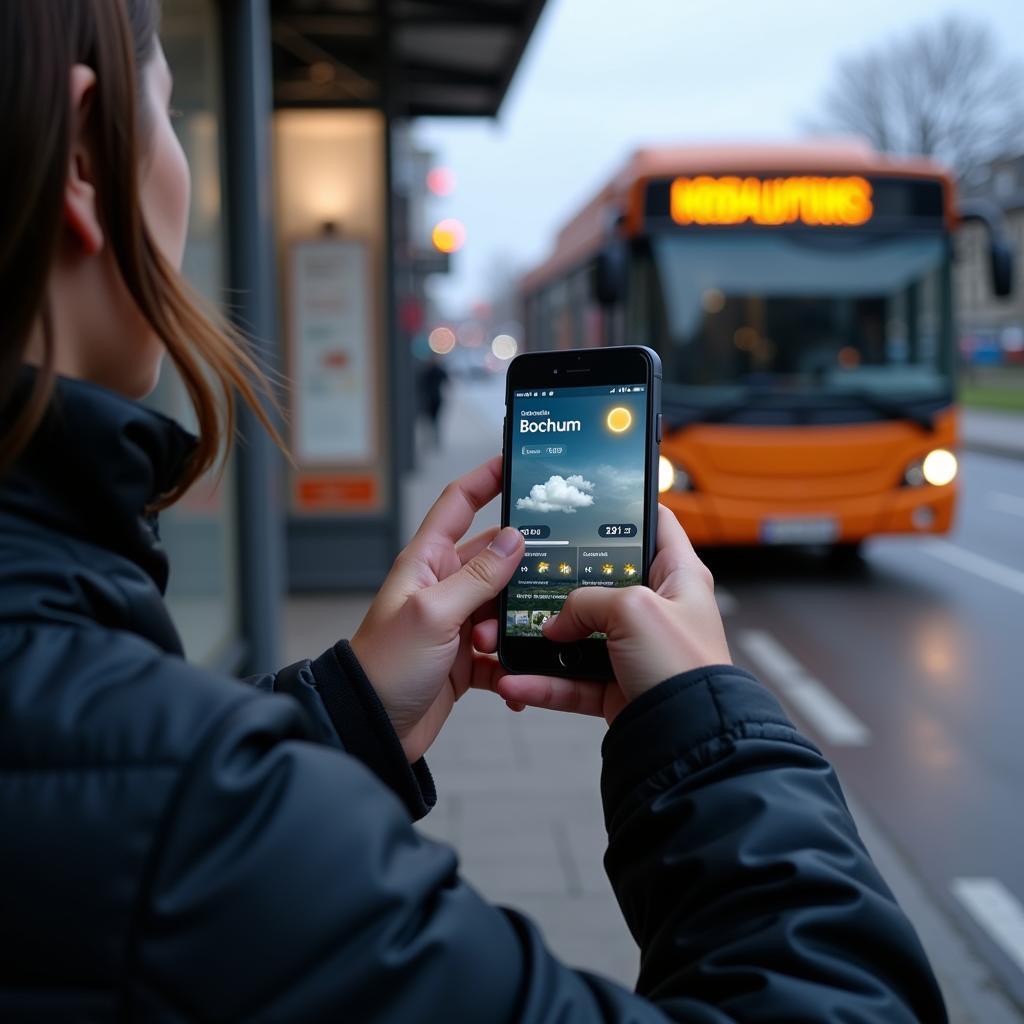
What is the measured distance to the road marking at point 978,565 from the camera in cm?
1012

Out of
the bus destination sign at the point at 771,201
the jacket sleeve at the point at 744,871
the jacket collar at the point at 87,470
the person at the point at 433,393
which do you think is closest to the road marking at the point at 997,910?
the jacket sleeve at the point at 744,871

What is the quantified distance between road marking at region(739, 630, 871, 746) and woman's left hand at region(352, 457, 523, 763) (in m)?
4.58

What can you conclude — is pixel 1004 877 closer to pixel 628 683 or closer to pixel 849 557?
pixel 628 683

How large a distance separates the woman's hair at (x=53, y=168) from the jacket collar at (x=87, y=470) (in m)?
0.02

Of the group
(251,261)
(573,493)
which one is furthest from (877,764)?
(573,493)

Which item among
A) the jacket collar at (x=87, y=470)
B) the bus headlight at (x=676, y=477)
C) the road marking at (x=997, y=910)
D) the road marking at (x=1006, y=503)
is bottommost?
the road marking at (x=997, y=910)

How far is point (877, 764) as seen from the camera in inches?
218

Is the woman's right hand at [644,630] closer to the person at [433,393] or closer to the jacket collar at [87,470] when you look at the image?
the jacket collar at [87,470]

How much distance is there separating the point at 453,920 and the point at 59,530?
1.31 ft

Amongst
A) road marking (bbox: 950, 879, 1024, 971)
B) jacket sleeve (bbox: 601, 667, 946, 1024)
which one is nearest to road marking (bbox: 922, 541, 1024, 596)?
road marking (bbox: 950, 879, 1024, 971)

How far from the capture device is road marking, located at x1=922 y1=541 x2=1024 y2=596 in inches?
399

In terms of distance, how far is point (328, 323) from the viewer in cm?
940

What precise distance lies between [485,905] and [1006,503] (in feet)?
51.5

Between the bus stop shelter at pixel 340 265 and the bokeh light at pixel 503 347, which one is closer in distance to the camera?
the bus stop shelter at pixel 340 265
